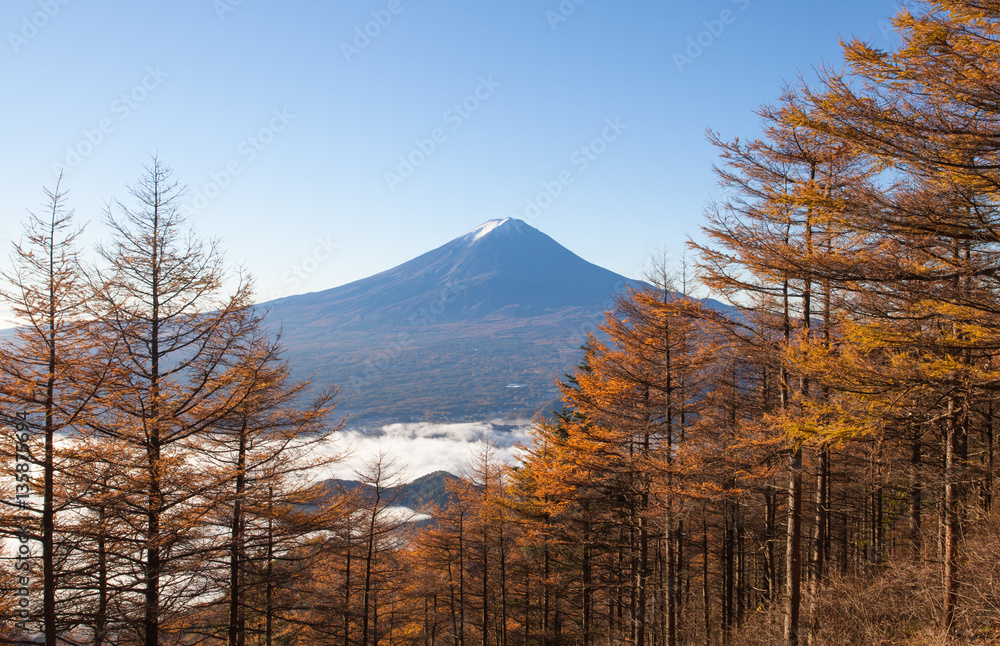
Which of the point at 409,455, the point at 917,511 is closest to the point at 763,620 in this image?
the point at 917,511

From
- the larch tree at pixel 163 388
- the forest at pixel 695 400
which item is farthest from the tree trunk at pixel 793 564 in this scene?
the larch tree at pixel 163 388

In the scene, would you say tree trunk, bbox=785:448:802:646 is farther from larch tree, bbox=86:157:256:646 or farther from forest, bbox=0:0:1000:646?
larch tree, bbox=86:157:256:646

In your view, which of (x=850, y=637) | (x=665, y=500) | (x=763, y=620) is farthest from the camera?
(x=763, y=620)

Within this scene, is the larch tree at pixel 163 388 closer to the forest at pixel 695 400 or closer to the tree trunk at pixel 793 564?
the forest at pixel 695 400

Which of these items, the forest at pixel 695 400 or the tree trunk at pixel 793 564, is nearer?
the forest at pixel 695 400

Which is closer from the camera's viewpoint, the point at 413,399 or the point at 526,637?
the point at 526,637

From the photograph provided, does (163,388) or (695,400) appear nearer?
(163,388)

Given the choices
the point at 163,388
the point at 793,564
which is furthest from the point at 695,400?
the point at 163,388

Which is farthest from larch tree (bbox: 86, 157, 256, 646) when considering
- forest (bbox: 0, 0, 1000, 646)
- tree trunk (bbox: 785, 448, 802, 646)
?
tree trunk (bbox: 785, 448, 802, 646)

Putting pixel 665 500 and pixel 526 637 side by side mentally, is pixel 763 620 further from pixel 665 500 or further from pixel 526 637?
pixel 526 637

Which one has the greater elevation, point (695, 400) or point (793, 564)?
point (695, 400)

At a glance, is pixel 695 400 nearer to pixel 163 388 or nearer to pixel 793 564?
pixel 793 564
